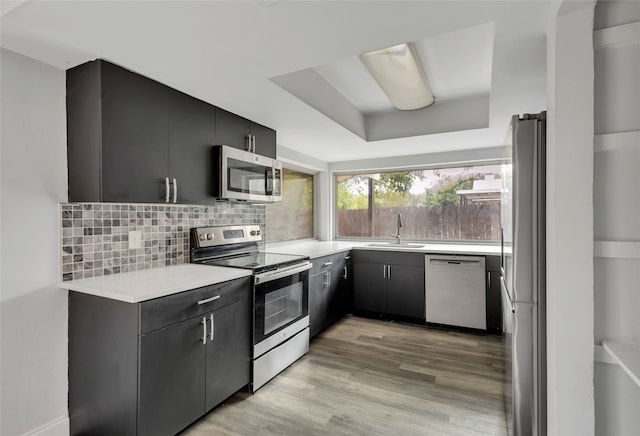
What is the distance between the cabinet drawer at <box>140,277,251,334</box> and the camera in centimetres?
161

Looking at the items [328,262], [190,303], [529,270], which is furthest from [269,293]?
[529,270]

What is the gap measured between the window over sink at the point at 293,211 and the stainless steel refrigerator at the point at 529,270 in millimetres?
2582

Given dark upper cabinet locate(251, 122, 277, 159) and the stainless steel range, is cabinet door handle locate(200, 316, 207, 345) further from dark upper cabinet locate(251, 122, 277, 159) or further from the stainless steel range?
dark upper cabinet locate(251, 122, 277, 159)

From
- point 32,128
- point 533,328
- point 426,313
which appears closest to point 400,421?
point 533,328

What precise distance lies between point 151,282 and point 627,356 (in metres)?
2.09

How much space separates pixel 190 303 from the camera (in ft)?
5.95

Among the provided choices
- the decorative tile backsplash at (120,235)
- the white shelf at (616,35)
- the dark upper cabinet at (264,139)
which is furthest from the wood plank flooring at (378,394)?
the white shelf at (616,35)

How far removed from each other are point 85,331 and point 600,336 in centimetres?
240

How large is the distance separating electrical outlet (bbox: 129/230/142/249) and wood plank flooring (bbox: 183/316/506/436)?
116cm

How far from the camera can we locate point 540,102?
2295 mm

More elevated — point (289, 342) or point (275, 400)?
point (289, 342)

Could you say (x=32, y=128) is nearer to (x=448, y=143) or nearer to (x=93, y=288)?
(x=93, y=288)

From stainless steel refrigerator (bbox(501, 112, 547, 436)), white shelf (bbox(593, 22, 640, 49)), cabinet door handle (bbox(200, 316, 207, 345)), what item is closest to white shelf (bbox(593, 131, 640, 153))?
stainless steel refrigerator (bbox(501, 112, 547, 436))

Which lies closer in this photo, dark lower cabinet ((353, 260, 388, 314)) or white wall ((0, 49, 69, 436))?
white wall ((0, 49, 69, 436))
